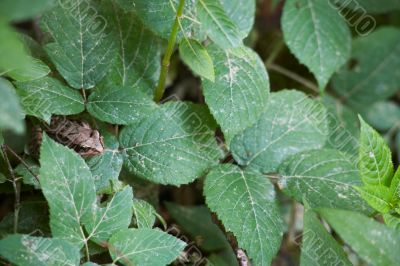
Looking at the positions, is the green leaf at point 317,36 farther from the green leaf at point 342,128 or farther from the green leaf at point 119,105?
the green leaf at point 119,105

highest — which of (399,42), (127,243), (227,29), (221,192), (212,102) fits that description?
(399,42)

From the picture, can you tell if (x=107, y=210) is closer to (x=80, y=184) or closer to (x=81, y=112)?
(x=80, y=184)

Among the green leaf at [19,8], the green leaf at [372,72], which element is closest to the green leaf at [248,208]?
the green leaf at [19,8]

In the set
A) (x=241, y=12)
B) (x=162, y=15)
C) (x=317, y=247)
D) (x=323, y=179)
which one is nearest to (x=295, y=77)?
(x=241, y=12)

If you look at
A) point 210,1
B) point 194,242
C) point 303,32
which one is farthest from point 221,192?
point 303,32

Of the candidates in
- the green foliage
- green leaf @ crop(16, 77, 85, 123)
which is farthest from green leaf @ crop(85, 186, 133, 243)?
green leaf @ crop(16, 77, 85, 123)

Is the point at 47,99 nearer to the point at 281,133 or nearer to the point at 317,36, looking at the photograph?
the point at 281,133
